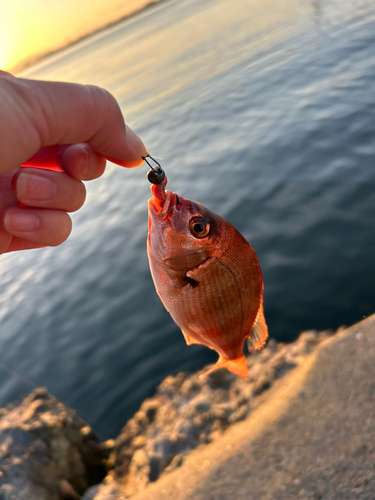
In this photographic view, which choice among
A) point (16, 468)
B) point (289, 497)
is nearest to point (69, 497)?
point (16, 468)

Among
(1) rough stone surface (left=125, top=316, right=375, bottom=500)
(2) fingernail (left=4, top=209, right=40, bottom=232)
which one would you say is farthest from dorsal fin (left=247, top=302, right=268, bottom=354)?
(2) fingernail (left=4, top=209, right=40, bottom=232)

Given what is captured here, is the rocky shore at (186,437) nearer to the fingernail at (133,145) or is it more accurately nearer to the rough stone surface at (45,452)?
the rough stone surface at (45,452)

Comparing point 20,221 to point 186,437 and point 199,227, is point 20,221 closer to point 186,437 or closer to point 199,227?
point 199,227

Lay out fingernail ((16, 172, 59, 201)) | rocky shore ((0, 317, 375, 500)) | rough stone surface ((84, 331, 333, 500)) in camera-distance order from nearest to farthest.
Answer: fingernail ((16, 172, 59, 201)) → rocky shore ((0, 317, 375, 500)) → rough stone surface ((84, 331, 333, 500))

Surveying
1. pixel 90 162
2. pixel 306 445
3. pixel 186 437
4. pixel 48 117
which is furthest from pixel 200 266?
pixel 186 437

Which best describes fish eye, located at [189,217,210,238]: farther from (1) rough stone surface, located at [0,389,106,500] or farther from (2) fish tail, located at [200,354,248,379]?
(1) rough stone surface, located at [0,389,106,500]

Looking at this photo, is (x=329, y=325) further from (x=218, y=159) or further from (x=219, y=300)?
(x=218, y=159)

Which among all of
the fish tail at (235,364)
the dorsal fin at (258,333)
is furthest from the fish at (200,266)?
the fish tail at (235,364)
